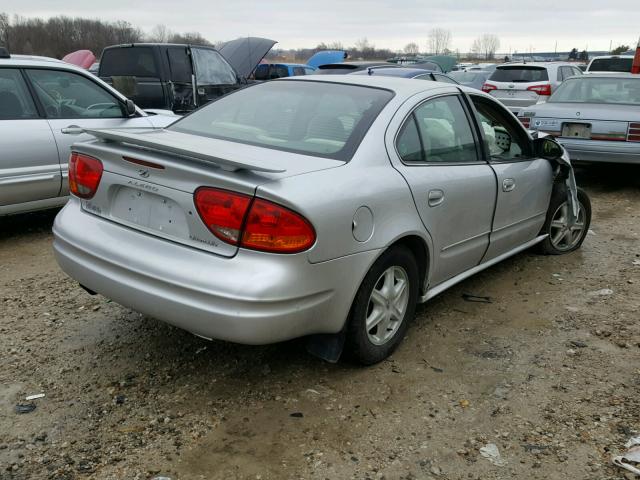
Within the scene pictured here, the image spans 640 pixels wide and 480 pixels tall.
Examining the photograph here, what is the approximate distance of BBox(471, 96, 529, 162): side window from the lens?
424cm

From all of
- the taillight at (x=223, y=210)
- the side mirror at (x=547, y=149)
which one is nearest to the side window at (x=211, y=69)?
the side mirror at (x=547, y=149)

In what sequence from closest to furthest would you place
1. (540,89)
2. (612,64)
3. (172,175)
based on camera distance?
1. (172,175)
2. (540,89)
3. (612,64)

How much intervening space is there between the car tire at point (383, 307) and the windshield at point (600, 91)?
20.1ft

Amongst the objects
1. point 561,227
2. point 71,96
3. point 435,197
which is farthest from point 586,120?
point 71,96

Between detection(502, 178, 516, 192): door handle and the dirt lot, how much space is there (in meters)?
0.82

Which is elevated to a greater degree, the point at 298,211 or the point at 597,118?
the point at 298,211

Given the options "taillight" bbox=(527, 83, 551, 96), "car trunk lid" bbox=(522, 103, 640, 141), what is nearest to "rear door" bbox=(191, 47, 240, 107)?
"car trunk lid" bbox=(522, 103, 640, 141)

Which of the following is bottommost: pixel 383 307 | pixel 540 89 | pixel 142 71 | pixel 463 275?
pixel 463 275

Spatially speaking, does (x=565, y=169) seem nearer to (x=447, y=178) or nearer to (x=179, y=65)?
(x=447, y=178)

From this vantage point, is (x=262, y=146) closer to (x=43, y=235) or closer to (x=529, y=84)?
(x=43, y=235)

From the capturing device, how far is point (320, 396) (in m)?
3.11

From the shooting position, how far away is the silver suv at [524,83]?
12696mm

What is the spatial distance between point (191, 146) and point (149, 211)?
392 millimetres

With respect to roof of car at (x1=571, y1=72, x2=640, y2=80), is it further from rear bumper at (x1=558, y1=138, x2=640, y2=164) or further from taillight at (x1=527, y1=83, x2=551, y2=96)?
taillight at (x1=527, y1=83, x2=551, y2=96)
